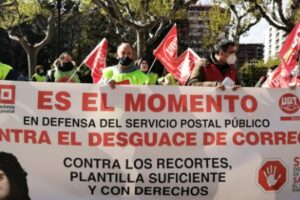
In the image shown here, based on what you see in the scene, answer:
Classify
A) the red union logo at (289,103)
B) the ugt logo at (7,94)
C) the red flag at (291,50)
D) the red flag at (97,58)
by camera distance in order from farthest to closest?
the red flag at (97,58) → the red flag at (291,50) → the red union logo at (289,103) → the ugt logo at (7,94)

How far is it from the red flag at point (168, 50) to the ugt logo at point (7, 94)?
19.8 feet

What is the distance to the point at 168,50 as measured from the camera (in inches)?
446

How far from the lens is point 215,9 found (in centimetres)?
3806

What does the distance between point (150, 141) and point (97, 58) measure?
3.96m

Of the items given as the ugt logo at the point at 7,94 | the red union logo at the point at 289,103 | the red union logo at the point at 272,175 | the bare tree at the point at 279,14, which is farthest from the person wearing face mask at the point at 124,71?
the bare tree at the point at 279,14

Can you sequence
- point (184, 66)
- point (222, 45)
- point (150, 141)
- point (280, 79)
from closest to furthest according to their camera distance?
point (150, 141), point (222, 45), point (280, 79), point (184, 66)

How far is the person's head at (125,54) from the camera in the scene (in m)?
6.46

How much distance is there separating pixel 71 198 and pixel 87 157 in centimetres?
39

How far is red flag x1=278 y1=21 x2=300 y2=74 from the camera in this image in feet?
21.1

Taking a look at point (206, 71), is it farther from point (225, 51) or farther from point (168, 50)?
point (168, 50)

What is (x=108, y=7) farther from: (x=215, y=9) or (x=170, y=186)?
(x=170, y=186)

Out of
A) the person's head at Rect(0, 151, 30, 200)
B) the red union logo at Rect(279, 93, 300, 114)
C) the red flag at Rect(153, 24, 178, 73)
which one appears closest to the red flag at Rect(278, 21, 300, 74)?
the red union logo at Rect(279, 93, 300, 114)

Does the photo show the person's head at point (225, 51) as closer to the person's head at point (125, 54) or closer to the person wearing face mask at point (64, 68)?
the person's head at point (125, 54)

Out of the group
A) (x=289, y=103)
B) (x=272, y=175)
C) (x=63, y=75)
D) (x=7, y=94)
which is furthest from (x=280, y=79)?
(x=7, y=94)
